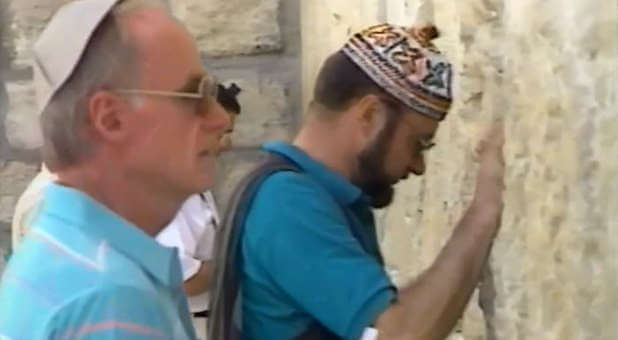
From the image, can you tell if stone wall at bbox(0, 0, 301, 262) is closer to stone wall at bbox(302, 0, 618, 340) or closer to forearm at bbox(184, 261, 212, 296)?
forearm at bbox(184, 261, 212, 296)

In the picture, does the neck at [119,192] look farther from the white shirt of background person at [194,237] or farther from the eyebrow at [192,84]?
the white shirt of background person at [194,237]

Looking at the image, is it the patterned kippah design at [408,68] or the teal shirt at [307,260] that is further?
the patterned kippah design at [408,68]

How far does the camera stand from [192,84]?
1486 millimetres

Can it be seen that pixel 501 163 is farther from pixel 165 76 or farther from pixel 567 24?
pixel 165 76

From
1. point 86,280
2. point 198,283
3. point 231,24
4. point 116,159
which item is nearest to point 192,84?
point 116,159

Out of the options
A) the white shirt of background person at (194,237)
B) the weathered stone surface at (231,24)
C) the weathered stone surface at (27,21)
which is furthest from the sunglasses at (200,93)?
the weathered stone surface at (27,21)

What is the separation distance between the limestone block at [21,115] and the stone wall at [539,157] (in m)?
1.33

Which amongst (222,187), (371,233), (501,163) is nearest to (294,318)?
(371,233)

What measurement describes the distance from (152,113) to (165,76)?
4 cm

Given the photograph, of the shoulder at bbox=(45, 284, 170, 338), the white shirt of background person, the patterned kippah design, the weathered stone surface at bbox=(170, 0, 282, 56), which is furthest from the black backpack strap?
the weathered stone surface at bbox=(170, 0, 282, 56)

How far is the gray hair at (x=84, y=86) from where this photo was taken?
4.71ft

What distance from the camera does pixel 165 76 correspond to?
4.81 ft

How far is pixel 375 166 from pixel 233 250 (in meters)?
0.22

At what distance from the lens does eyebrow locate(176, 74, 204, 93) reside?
148 cm
